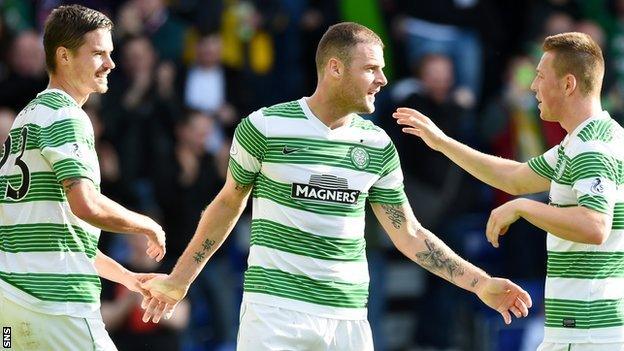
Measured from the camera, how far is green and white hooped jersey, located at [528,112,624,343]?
873 centimetres

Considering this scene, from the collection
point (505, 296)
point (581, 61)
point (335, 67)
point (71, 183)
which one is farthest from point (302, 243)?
point (581, 61)

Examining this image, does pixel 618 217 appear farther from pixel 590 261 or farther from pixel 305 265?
pixel 305 265

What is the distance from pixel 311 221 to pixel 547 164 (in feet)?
5.19

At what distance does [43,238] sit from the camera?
8.61 meters

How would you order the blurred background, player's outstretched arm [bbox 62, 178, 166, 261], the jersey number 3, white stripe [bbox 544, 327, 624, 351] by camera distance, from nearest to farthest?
player's outstretched arm [bbox 62, 178, 166, 261] < the jersey number 3 < white stripe [bbox 544, 327, 624, 351] < the blurred background

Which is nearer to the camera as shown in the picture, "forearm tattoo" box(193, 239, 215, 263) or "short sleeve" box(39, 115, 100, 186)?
"short sleeve" box(39, 115, 100, 186)

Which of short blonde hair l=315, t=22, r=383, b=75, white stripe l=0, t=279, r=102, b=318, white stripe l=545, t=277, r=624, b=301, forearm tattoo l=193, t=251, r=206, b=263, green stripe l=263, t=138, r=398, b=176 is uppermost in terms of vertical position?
short blonde hair l=315, t=22, r=383, b=75

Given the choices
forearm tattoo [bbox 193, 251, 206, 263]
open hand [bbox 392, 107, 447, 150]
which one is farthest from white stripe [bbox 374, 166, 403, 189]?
forearm tattoo [bbox 193, 251, 206, 263]

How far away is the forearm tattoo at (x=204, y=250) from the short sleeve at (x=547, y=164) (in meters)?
2.08

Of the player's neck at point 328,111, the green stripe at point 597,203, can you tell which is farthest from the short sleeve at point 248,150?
the green stripe at point 597,203

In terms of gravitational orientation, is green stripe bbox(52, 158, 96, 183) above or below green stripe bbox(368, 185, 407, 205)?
below

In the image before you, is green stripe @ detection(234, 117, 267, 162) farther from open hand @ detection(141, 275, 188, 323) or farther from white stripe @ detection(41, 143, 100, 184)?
white stripe @ detection(41, 143, 100, 184)

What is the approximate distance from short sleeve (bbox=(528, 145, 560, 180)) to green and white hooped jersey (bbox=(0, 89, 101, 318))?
2.79 m

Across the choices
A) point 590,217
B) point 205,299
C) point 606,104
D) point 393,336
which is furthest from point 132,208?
point 590,217
